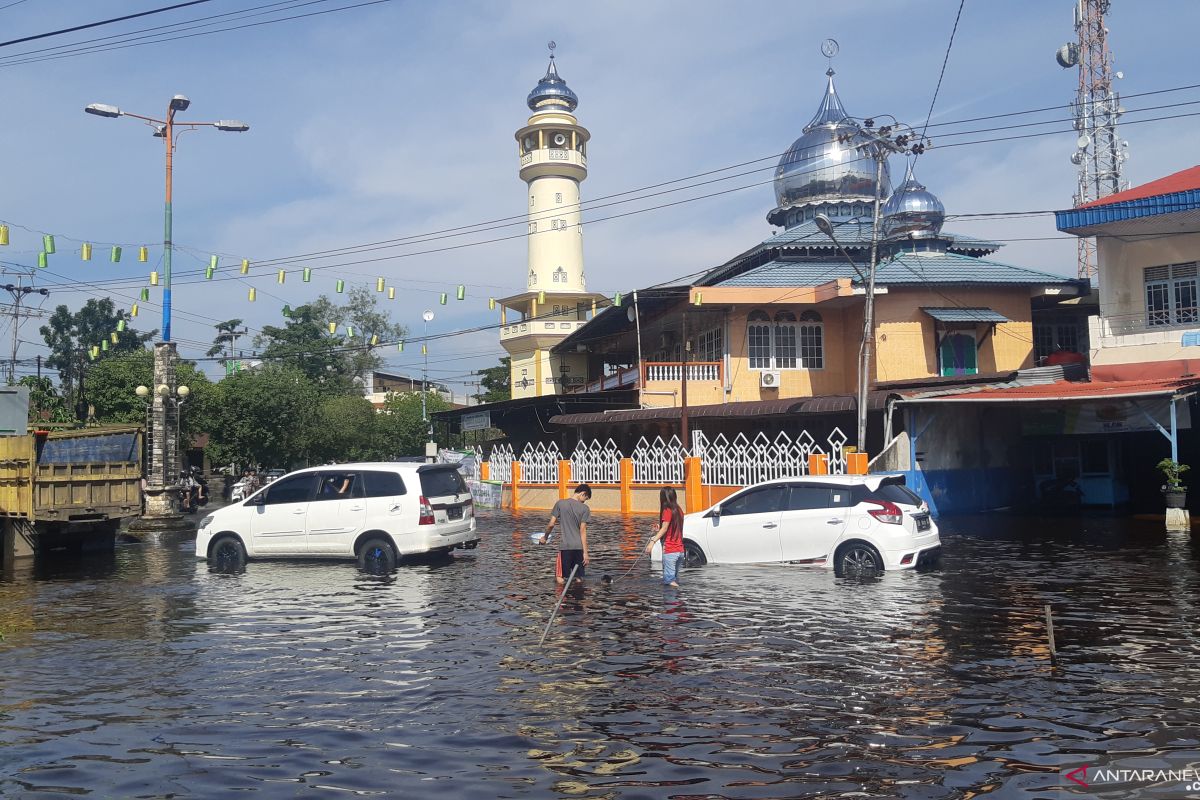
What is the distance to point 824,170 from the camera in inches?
1550

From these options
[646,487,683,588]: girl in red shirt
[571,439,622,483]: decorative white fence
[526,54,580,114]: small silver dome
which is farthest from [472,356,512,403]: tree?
[646,487,683,588]: girl in red shirt

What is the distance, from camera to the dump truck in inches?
672

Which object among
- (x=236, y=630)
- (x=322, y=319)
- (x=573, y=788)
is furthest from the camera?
(x=322, y=319)

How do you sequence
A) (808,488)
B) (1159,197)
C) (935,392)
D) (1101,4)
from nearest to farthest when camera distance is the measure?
1. (808,488)
2. (1159,197)
3. (935,392)
4. (1101,4)

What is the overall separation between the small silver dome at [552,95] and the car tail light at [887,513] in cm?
4557

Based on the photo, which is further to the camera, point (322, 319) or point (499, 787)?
point (322, 319)

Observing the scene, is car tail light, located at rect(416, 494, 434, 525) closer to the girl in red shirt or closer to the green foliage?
the girl in red shirt

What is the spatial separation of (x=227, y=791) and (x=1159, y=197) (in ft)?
83.0

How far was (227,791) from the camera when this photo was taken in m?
5.62

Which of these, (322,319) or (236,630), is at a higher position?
(322,319)

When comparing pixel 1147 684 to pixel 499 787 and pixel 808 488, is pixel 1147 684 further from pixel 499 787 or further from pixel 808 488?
pixel 808 488

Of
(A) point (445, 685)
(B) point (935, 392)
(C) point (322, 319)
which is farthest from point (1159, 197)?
(C) point (322, 319)

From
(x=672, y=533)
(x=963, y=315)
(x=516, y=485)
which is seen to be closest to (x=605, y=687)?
(x=672, y=533)

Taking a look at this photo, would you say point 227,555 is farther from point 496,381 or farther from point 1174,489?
point 496,381
